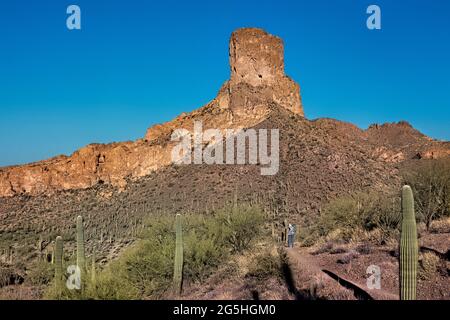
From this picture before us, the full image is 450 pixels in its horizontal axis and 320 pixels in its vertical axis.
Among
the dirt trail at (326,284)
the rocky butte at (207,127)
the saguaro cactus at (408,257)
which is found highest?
the rocky butte at (207,127)

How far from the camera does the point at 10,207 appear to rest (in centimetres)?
5397

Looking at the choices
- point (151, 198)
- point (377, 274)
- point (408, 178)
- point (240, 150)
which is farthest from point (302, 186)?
point (377, 274)

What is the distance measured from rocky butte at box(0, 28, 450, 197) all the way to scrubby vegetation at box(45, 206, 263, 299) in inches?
1257

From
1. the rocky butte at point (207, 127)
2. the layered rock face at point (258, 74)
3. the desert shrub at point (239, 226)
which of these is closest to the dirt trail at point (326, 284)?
the desert shrub at point (239, 226)

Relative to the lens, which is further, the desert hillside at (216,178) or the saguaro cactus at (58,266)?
the desert hillside at (216,178)

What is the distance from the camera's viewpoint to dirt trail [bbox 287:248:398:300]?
1181 centimetres

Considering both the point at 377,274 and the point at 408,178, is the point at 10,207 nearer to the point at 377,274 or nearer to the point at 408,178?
the point at 408,178

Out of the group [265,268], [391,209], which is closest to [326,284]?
[265,268]

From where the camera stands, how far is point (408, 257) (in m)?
9.03

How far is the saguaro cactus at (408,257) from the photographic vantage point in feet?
29.1

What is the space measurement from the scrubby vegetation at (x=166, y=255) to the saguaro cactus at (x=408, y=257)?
6.50 meters

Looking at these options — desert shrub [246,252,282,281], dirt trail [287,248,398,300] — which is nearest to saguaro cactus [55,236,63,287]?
desert shrub [246,252,282,281]

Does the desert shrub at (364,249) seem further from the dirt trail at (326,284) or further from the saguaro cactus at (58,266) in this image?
the saguaro cactus at (58,266)
